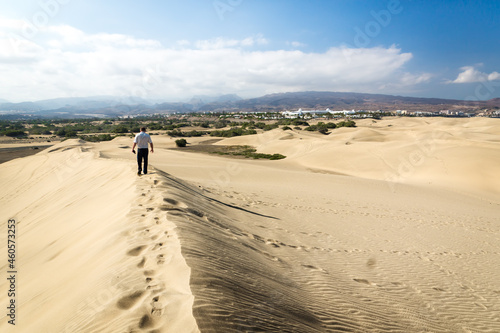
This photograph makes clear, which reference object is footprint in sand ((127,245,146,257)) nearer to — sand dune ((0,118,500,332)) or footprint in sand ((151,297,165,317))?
sand dune ((0,118,500,332))

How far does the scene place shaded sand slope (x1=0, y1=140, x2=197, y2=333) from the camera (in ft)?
8.24

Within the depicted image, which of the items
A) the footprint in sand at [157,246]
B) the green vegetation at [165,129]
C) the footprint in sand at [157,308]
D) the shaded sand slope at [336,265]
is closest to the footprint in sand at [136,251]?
the footprint in sand at [157,246]

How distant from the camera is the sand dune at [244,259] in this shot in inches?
108

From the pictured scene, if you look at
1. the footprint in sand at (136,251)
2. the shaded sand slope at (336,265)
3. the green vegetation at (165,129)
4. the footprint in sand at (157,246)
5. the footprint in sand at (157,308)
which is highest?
the green vegetation at (165,129)

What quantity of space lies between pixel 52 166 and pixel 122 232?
13.9m

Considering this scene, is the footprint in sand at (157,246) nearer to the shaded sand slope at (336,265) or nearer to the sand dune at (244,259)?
the sand dune at (244,259)

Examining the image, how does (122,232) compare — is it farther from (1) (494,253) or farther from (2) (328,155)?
(2) (328,155)

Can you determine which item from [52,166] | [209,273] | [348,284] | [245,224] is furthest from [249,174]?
[209,273]

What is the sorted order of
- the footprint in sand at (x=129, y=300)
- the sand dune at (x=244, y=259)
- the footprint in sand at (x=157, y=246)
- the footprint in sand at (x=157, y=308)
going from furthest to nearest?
the footprint in sand at (x=157, y=246) < the sand dune at (x=244, y=259) < the footprint in sand at (x=129, y=300) < the footprint in sand at (x=157, y=308)

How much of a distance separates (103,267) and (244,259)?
77.3 inches

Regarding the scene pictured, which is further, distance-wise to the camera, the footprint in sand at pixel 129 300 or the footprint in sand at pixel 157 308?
the footprint in sand at pixel 129 300

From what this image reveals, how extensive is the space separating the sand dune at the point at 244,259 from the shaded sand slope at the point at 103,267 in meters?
0.02

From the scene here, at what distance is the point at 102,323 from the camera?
2.43 m

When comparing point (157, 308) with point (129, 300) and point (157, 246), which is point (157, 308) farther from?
point (157, 246)
